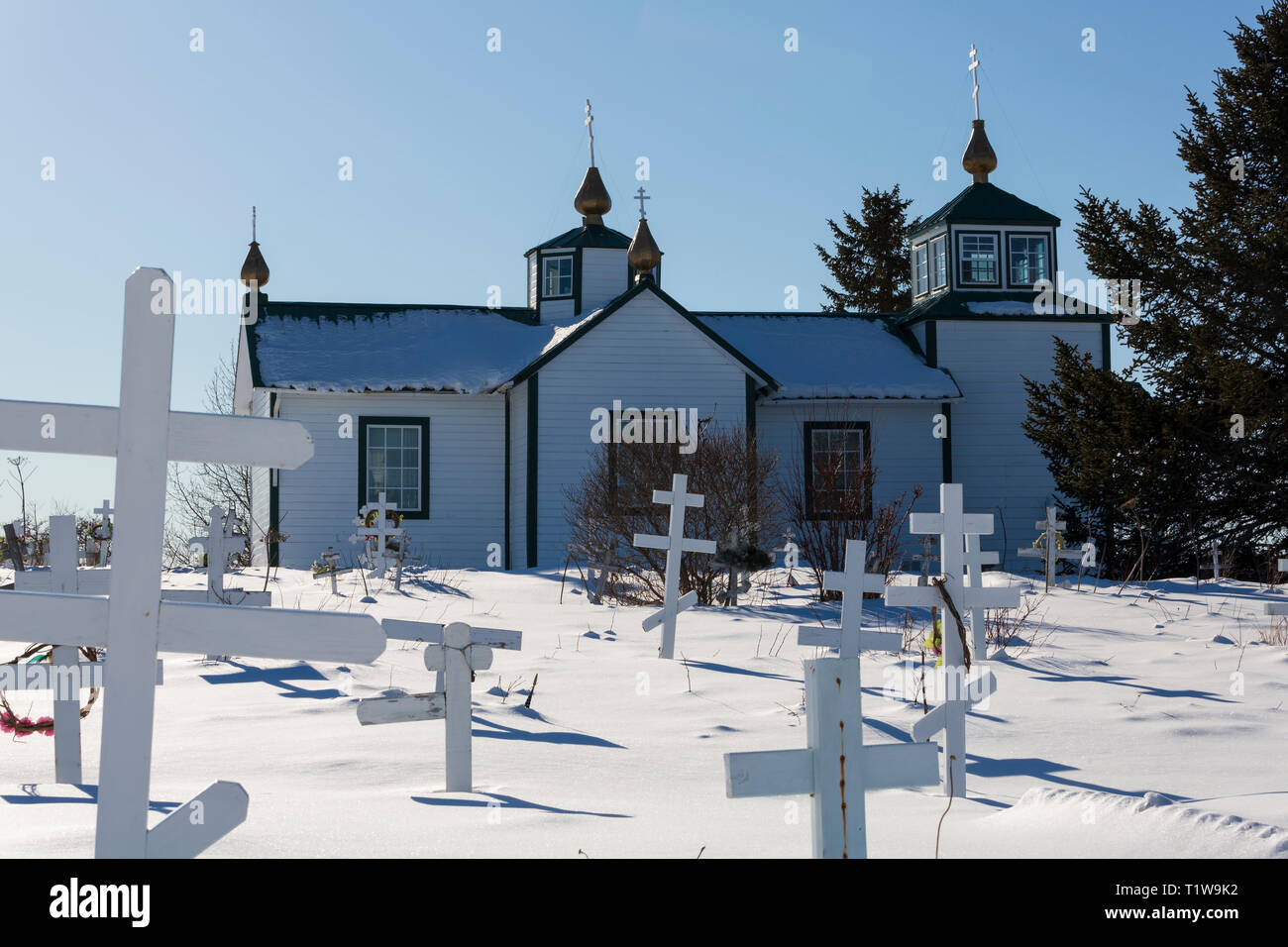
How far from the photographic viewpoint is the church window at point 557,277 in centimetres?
2447

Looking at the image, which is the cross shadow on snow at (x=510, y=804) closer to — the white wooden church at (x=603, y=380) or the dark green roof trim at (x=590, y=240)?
the white wooden church at (x=603, y=380)

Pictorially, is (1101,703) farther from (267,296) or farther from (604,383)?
(267,296)

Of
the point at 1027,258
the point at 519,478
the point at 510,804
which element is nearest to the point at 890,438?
the point at 1027,258

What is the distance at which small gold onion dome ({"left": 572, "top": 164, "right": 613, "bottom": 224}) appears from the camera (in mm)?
24672

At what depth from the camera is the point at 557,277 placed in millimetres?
24531

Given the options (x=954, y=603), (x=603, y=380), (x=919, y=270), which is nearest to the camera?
(x=954, y=603)

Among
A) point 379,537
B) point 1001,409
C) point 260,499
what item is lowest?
point 379,537

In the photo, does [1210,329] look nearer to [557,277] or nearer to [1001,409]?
[1001,409]

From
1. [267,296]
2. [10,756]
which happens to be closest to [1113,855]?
[10,756]

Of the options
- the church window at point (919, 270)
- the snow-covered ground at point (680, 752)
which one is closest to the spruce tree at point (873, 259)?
the church window at point (919, 270)

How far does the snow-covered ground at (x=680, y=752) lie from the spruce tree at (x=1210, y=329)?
7.91m

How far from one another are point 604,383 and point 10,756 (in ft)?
49.8

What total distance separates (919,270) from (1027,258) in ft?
7.27

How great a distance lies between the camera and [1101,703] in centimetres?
773
